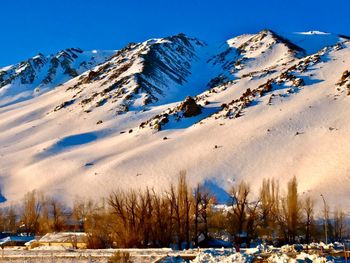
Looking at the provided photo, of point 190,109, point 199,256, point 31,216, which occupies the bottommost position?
point 199,256

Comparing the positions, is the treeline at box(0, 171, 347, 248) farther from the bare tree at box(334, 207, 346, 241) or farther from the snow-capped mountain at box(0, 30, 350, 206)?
the snow-capped mountain at box(0, 30, 350, 206)

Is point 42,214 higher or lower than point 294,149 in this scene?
lower

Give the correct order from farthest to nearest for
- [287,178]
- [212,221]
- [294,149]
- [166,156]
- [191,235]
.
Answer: [166,156] → [294,149] → [287,178] → [212,221] → [191,235]

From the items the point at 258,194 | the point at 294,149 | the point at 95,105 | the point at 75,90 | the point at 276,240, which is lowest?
the point at 276,240

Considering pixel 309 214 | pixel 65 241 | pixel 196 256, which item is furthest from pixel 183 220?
pixel 196 256

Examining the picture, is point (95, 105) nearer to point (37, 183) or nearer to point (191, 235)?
point (37, 183)

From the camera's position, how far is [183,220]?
59062mm

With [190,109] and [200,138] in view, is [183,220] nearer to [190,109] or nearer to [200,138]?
[200,138]

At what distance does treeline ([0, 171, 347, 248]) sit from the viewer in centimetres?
5447

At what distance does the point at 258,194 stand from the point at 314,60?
71156 mm

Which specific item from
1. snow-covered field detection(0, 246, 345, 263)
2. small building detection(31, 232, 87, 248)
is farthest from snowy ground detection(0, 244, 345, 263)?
small building detection(31, 232, 87, 248)

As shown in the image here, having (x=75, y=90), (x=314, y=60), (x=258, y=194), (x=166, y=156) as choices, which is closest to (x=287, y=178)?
(x=258, y=194)

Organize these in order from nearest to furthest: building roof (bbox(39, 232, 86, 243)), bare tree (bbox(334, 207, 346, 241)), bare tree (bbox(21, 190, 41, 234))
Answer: building roof (bbox(39, 232, 86, 243)), bare tree (bbox(334, 207, 346, 241)), bare tree (bbox(21, 190, 41, 234))

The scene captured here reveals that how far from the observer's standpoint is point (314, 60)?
456ft
